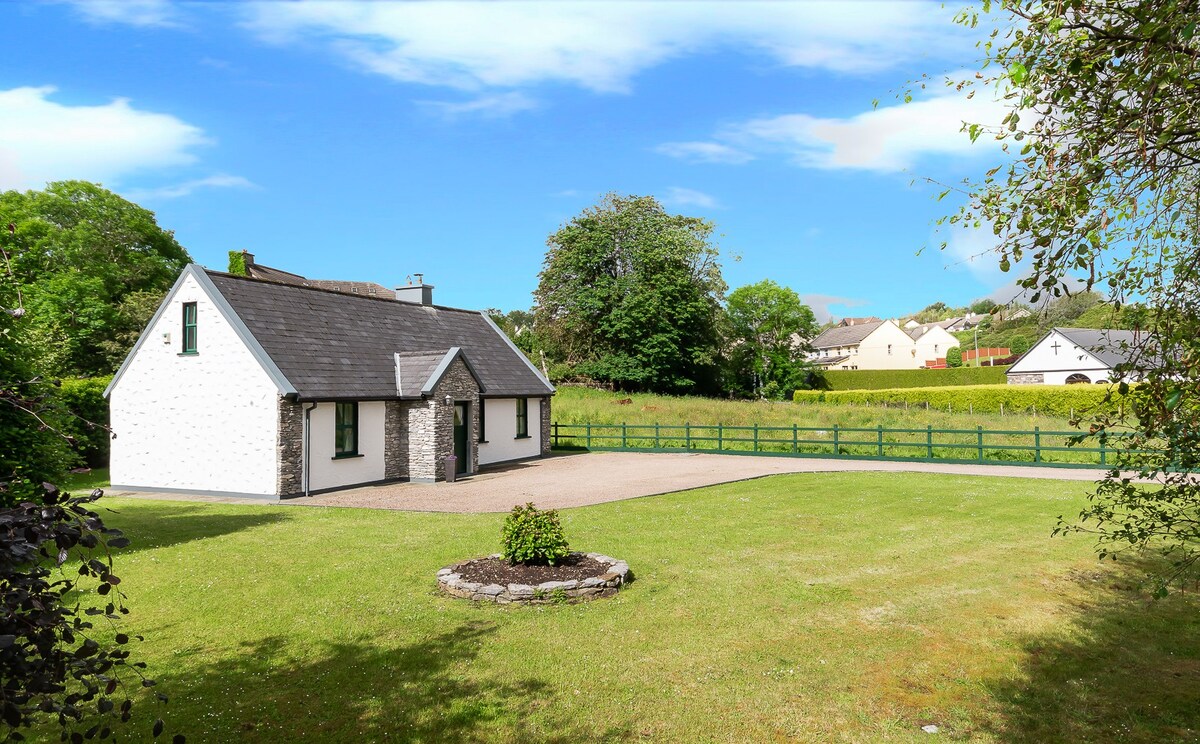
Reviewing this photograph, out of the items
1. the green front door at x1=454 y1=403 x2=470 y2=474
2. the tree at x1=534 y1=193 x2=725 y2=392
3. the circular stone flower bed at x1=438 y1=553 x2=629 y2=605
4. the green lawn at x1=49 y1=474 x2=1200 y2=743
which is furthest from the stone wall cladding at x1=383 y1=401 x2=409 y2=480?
the tree at x1=534 y1=193 x2=725 y2=392

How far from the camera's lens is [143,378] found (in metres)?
22.3

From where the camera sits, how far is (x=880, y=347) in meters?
92.6

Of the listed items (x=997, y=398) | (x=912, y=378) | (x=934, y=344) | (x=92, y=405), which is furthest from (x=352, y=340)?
(x=934, y=344)

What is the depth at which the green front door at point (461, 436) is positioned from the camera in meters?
25.3

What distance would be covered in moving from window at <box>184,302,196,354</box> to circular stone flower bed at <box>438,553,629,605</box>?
47.5 ft

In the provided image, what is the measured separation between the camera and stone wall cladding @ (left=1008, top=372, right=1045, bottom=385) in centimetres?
6234

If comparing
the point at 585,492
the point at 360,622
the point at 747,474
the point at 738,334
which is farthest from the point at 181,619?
the point at 738,334

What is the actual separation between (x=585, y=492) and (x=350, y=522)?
6.54 metres

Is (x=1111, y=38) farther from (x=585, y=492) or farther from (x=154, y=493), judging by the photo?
(x=154, y=493)

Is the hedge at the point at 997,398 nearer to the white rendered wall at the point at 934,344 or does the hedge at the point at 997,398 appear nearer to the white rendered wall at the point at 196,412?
the white rendered wall at the point at 196,412

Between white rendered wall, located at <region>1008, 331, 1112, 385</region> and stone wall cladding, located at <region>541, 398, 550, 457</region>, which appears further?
white rendered wall, located at <region>1008, 331, 1112, 385</region>

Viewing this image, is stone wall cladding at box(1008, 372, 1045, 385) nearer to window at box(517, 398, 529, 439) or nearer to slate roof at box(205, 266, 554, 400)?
window at box(517, 398, 529, 439)

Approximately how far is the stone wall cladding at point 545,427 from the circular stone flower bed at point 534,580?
66.2 feet

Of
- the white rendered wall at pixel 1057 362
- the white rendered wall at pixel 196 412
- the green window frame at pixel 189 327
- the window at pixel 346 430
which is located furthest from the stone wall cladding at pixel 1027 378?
the green window frame at pixel 189 327
